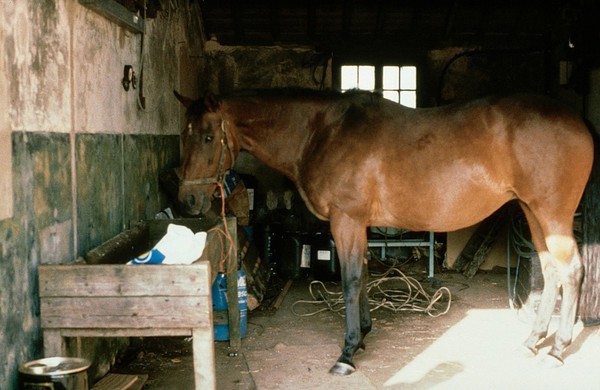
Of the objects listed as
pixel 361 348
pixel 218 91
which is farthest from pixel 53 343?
pixel 218 91

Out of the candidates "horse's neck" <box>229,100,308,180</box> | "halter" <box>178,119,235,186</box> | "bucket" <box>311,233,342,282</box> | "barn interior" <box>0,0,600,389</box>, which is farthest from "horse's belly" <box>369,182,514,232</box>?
"bucket" <box>311,233,342,282</box>

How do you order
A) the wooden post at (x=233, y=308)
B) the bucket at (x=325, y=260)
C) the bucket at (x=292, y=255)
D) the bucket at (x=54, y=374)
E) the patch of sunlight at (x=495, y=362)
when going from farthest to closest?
the bucket at (x=292, y=255) → the bucket at (x=325, y=260) → the wooden post at (x=233, y=308) → the patch of sunlight at (x=495, y=362) → the bucket at (x=54, y=374)

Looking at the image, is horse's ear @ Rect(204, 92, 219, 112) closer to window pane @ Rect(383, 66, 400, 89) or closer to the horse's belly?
the horse's belly

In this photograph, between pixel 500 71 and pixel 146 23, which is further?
pixel 500 71

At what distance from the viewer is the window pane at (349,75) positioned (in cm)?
800

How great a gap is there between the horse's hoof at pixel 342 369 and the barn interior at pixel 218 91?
22 cm

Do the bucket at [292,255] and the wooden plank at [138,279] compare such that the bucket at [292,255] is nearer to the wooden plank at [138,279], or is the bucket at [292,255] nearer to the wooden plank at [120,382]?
→ the wooden plank at [120,382]

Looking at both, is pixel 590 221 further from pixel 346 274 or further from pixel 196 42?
pixel 196 42

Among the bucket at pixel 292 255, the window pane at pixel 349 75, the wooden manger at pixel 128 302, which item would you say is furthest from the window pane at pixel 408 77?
the wooden manger at pixel 128 302

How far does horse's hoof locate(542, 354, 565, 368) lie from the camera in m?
4.25

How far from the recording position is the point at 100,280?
2.95m

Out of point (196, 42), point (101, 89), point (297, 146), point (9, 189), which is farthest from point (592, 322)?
point (196, 42)

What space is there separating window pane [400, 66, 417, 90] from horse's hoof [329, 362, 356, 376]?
4635 mm

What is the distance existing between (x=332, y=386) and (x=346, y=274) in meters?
0.81
